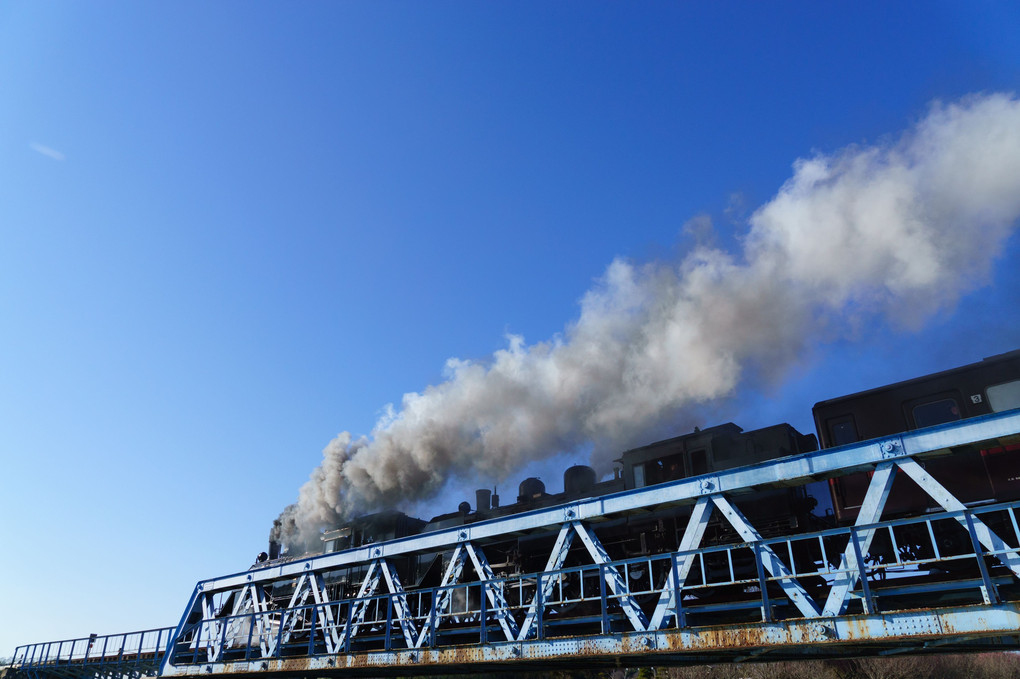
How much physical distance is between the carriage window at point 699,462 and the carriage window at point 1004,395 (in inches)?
218

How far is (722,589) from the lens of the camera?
547 inches

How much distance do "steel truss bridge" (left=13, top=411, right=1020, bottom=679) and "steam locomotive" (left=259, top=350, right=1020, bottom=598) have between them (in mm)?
506

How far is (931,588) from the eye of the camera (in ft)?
29.8

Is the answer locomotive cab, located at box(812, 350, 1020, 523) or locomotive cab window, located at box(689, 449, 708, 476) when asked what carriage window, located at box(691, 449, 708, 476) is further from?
locomotive cab, located at box(812, 350, 1020, 523)

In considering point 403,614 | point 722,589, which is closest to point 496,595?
point 403,614

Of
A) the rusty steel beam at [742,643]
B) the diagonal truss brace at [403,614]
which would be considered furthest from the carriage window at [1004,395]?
the diagonal truss brace at [403,614]

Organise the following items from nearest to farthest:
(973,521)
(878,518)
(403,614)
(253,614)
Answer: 1. (973,521)
2. (878,518)
3. (403,614)
4. (253,614)

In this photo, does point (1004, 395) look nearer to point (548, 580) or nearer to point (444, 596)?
point (548, 580)

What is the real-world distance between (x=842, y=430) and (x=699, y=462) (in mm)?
3198

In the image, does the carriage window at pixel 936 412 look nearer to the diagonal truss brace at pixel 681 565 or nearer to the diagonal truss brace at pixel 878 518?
the diagonal truss brace at pixel 878 518

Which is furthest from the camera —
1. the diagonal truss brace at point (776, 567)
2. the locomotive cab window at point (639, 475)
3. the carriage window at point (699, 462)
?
the locomotive cab window at point (639, 475)

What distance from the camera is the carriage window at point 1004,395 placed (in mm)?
11539

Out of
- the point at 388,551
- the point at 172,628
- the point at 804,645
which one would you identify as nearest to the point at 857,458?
the point at 804,645

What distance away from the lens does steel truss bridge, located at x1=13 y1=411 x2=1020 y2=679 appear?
8336 millimetres
